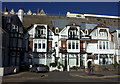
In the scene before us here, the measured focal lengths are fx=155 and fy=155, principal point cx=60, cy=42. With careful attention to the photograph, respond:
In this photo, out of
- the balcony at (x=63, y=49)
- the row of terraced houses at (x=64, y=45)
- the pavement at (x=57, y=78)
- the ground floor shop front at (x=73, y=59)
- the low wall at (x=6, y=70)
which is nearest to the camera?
the pavement at (x=57, y=78)

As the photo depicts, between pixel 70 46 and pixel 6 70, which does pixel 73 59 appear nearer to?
pixel 70 46

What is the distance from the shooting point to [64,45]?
1443 inches

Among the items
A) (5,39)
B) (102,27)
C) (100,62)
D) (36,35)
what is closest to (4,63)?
(5,39)

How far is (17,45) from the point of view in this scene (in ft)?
108

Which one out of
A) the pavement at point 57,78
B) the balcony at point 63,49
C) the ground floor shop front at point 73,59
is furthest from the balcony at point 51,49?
the pavement at point 57,78

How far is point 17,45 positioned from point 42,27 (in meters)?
7.48

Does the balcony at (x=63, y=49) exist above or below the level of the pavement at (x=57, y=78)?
above

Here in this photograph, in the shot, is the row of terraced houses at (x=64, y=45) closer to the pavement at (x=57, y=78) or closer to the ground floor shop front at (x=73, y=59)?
the ground floor shop front at (x=73, y=59)

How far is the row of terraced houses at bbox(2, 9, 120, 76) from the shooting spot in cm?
3531

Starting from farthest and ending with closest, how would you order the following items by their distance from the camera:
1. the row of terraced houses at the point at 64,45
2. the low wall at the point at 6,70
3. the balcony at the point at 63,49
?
1. the balcony at the point at 63,49
2. the row of terraced houses at the point at 64,45
3. the low wall at the point at 6,70

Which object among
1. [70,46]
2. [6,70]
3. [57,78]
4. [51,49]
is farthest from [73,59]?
[57,78]

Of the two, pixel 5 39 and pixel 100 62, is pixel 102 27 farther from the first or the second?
pixel 5 39

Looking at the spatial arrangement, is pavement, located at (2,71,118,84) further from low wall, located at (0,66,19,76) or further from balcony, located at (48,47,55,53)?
balcony, located at (48,47,55,53)

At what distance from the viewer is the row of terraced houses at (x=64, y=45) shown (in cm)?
3531
